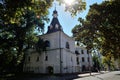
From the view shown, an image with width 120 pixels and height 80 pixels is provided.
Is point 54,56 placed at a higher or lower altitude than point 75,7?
lower

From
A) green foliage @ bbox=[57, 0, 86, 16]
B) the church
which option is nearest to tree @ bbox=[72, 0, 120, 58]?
green foliage @ bbox=[57, 0, 86, 16]

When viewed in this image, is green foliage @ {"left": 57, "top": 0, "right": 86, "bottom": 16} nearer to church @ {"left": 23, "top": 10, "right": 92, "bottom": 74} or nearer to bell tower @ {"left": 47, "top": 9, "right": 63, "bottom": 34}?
church @ {"left": 23, "top": 10, "right": 92, "bottom": 74}

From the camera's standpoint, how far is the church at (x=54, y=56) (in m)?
30.6

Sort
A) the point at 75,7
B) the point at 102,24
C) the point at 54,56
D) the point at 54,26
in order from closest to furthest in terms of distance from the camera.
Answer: the point at 75,7
the point at 102,24
the point at 54,56
the point at 54,26

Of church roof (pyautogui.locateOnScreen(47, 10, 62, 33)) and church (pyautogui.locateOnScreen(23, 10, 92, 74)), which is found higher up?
church roof (pyautogui.locateOnScreen(47, 10, 62, 33))

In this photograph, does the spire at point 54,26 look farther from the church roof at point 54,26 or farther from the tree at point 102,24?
the tree at point 102,24

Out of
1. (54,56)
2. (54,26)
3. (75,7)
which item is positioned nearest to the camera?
(75,7)

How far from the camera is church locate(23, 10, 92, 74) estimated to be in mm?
30578

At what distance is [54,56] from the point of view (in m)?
31.2

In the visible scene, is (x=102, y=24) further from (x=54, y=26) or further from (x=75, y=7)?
(x=54, y=26)

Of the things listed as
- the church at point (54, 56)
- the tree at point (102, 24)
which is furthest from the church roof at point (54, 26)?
the tree at point (102, 24)

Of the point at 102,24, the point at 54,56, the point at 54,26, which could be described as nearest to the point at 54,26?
the point at 54,26

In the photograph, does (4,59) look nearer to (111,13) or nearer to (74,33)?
(74,33)

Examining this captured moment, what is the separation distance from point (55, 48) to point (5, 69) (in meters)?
14.1
